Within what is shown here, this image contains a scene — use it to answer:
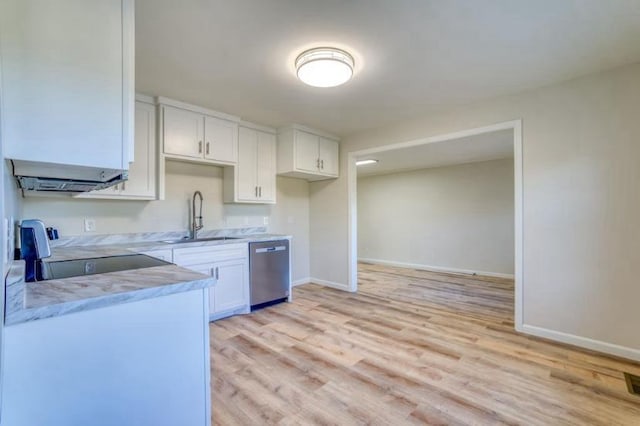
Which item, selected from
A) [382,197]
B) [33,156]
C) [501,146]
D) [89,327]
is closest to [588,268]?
[501,146]

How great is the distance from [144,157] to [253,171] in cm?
131

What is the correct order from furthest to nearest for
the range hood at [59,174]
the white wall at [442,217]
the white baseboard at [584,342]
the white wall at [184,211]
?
the white wall at [442,217] → the white wall at [184,211] → the white baseboard at [584,342] → the range hood at [59,174]

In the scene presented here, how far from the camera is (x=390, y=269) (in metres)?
6.36

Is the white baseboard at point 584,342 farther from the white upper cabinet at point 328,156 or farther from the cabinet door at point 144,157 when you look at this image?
the cabinet door at point 144,157

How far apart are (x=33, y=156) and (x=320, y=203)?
3941 mm

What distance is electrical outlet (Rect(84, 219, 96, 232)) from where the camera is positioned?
9.43 feet

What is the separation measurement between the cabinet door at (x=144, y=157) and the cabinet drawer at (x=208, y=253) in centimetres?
Result: 70

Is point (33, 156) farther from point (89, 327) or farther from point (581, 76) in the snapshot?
point (581, 76)

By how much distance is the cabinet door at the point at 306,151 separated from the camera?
4.14 meters

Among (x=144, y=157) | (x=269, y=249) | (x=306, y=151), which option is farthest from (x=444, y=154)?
(x=144, y=157)

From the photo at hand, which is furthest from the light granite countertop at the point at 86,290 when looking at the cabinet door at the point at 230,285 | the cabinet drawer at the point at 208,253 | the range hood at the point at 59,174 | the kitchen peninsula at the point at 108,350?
the cabinet door at the point at 230,285

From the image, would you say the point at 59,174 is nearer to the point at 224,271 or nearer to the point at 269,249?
the point at 224,271

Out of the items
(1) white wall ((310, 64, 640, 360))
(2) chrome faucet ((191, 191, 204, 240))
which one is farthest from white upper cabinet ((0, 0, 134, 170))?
(1) white wall ((310, 64, 640, 360))

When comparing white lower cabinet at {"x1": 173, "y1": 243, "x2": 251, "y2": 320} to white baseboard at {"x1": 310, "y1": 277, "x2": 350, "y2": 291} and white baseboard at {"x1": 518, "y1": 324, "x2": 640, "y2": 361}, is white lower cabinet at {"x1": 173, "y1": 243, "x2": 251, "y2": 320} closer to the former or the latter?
white baseboard at {"x1": 310, "y1": 277, "x2": 350, "y2": 291}
